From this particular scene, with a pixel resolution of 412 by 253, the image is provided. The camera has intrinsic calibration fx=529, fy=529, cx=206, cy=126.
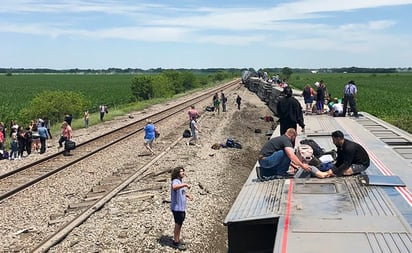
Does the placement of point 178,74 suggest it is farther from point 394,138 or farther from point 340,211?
point 340,211

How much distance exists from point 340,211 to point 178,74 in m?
78.6

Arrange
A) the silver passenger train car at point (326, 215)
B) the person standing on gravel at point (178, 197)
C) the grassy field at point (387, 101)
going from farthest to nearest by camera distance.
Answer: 1. the grassy field at point (387, 101)
2. the person standing on gravel at point (178, 197)
3. the silver passenger train car at point (326, 215)

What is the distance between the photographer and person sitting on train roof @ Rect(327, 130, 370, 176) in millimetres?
8641

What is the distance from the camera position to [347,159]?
28.4 ft

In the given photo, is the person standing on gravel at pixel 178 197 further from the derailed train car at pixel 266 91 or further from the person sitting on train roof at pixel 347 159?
the derailed train car at pixel 266 91

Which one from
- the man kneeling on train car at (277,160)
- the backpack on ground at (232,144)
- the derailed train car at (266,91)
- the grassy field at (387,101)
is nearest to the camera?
the man kneeling on train car at (277,160)

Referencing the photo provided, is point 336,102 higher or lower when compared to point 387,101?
higher

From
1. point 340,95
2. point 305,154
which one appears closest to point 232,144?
point 305,154

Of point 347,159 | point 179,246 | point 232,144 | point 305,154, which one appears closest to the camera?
point 347,159

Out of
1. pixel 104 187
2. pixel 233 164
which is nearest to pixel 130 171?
pixel 104 187

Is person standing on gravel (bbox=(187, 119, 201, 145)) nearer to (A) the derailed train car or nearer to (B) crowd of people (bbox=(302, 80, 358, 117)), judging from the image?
(A) the derailed train car

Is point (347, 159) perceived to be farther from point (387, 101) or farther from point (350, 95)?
point (387, 101)

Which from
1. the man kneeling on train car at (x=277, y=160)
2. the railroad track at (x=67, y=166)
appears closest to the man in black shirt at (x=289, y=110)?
the man kneeling on train car at (x=277, y=160)

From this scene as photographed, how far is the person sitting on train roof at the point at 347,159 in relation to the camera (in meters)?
8.64
